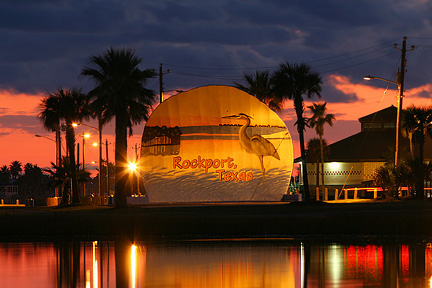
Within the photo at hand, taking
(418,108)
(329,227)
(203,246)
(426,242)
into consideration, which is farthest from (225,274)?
(418,108)

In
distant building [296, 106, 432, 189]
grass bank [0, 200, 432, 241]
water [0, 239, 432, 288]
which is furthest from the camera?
distant building [296, 106, 432, 189]

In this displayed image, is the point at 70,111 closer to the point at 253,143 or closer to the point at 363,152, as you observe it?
the point at 253,143

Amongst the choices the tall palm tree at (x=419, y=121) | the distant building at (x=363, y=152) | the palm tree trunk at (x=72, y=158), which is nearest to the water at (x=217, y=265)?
the tall palm tree at (x=419, y=121)

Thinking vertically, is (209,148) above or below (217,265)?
above

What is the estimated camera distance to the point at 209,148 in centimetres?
6525

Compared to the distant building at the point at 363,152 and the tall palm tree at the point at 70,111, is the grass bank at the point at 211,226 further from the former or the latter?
the distant building at the point at 363,152

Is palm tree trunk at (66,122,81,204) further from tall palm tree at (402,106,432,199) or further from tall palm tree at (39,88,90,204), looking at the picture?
tall palm tree at (402,106,432,199)

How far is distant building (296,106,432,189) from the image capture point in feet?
304

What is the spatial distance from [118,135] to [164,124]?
13.1 meters

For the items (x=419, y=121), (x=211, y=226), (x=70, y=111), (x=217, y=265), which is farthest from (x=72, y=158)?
(x=217, y=265)

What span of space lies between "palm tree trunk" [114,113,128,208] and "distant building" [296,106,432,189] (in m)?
41.9

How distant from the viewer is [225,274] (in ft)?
60.7

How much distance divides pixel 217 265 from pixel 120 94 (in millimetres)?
33475

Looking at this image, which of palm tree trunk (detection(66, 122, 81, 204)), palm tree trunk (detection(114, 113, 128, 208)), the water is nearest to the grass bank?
the water
